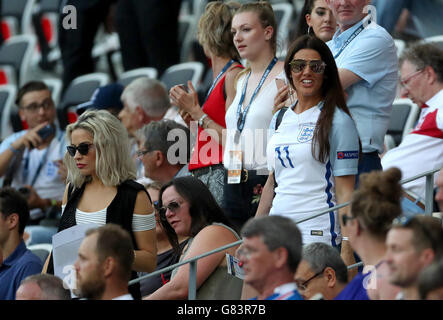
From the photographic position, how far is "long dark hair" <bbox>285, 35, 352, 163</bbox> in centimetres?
466

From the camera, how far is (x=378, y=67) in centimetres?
519

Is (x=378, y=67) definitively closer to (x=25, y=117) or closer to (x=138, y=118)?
(x=138, y=118)

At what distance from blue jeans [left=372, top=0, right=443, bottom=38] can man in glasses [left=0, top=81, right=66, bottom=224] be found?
264cm

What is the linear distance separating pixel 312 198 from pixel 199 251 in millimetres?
691

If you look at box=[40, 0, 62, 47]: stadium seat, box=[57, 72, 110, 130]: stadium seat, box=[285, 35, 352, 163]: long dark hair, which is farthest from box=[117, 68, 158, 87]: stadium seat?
box=[285, 35, 352, 163]: long dark hair

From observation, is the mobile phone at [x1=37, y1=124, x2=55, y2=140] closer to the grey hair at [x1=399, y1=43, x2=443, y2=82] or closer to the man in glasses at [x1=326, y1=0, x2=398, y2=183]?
the grey hair at [x1=399, y1=43, x2=443, y2=82]

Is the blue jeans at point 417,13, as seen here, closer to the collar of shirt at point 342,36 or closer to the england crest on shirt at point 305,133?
the collar of shirt at point 342,36

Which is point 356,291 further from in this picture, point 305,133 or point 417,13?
Answer: point 417,13

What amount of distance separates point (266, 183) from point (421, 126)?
3.78 feet

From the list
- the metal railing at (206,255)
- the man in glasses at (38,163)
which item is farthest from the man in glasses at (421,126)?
the man in glasses at (38,163)

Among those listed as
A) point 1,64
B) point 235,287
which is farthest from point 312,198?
point 1,64

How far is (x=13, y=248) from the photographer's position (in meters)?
5.70

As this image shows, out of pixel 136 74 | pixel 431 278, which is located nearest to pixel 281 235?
pixel 431 278

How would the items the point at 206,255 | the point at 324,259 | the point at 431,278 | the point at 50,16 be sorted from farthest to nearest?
the point at 50,16 → the point at 206,255 → the point at 324,259 → the point at 431,278
